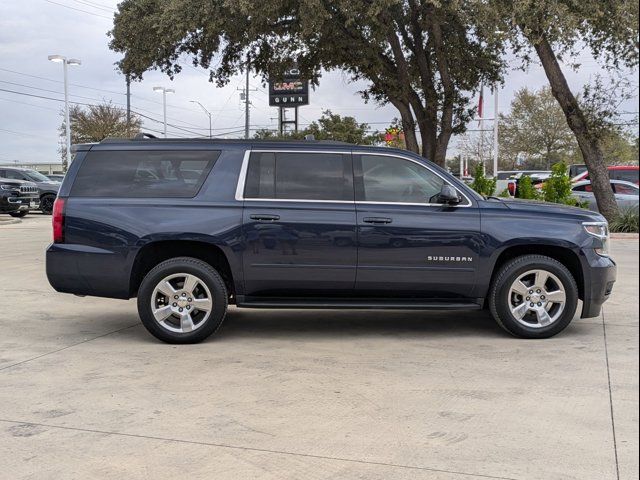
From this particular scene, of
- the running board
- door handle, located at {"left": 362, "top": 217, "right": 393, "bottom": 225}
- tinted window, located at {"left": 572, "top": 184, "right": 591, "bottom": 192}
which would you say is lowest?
the running board

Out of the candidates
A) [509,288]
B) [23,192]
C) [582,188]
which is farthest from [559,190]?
[23,192]

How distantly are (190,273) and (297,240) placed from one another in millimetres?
1068

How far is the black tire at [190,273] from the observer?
20.5 feet

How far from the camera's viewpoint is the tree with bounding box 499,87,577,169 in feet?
175

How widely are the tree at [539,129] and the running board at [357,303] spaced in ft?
163

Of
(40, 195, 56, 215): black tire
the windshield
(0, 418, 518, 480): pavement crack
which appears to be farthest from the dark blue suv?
the windshield

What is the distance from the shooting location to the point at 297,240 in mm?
6258

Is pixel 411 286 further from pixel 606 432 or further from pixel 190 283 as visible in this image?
pixel 606 432

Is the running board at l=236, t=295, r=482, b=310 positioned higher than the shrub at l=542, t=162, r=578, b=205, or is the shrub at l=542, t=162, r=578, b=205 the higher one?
the shrub at l=542, t=162, r=578, b=205

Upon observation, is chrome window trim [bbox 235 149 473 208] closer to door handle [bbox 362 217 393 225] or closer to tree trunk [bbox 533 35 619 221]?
door handle [bbox 362 217 393 225]

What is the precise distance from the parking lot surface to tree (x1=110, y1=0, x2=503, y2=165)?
928 cm

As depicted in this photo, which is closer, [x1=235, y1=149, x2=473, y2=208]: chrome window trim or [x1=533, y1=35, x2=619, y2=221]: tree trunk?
[x1=235, y1=149, x2=473, y2=208]: chrome window trim

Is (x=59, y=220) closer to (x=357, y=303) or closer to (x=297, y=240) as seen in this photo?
(x=297, y=240)

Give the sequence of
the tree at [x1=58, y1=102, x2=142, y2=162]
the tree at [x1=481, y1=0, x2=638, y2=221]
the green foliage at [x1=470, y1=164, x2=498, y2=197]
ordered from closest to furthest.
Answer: the tree at [x1=481, y1=0, x2=638, y2=221] < the green foliage at [x1=470, y1=164, x2=498, y2=197] < the tree at [x1=58, y1=102, x2=142, y2=162]
